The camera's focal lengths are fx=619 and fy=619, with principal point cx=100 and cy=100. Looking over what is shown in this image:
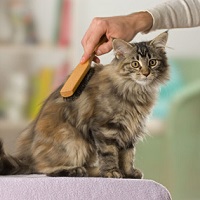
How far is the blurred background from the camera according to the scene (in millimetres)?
3979

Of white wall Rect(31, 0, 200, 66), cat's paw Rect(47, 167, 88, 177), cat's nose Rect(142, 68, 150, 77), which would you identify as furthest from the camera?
white wall Rect(31, 0, 200, 66)

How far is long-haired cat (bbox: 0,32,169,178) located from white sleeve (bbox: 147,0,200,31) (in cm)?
11

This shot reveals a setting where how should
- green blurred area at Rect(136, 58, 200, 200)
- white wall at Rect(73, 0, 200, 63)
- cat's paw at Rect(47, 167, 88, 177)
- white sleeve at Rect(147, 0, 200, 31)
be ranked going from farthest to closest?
white wall at Rect(73, 0, 200, 63), green blurred area at Rect(136, 58, 200, 200), white sleeve at Rect(147, 0, 200, 31), cat's paw at Rect(47, 167, 88, 177)

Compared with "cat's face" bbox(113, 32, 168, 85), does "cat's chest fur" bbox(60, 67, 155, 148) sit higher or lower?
lower

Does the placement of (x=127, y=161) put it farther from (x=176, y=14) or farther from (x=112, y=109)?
(x=176, y=14)

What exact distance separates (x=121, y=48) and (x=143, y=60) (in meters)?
0.07

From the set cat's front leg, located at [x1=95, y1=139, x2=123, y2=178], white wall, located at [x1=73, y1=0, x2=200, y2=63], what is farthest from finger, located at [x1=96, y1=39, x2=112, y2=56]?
white wall, located at [x1=73, y1=0, x2=200, y2=63]

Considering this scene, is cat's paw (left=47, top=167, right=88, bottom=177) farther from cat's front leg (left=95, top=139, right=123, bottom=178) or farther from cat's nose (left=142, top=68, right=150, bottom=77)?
cat's nose (left=142, top=68, right=150, bottom=77)

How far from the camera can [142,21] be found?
172cm

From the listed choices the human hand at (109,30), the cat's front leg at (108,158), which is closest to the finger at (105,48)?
the human hand at (109,30)

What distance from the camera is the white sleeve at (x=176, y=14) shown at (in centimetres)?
176

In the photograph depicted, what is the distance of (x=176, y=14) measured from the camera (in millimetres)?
1788

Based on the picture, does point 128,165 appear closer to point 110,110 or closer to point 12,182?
point 110,110

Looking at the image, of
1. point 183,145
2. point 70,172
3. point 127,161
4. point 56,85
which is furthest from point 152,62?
point 56,85
